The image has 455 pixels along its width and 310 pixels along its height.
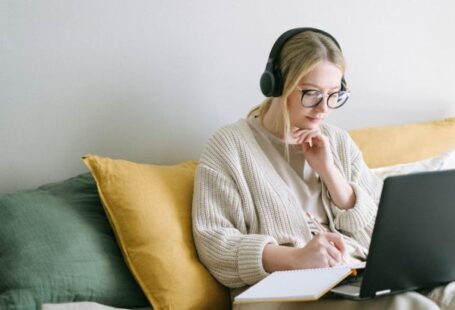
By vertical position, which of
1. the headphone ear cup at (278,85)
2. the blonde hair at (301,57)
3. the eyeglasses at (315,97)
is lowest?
the eyeglasses at (315,97)

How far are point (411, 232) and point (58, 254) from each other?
0.76 meters

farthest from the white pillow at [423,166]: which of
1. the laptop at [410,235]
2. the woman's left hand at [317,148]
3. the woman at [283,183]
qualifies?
the laptop at [410,235]

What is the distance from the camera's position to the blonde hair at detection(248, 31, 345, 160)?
167cm

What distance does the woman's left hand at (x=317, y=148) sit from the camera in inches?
68.5

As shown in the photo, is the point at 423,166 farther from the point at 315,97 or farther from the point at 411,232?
the point at 411,232

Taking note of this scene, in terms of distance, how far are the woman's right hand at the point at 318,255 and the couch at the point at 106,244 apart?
9.1 inches

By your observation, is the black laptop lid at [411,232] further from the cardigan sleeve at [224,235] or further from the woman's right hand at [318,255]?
the cardigan sleeve at [224,235]

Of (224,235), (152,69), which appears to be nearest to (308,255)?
(224,235)

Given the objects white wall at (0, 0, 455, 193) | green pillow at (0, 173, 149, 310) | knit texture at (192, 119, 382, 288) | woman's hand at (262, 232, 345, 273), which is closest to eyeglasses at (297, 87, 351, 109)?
knit texture at (192, 119, 382, 288)

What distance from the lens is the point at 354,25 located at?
7.66 feet

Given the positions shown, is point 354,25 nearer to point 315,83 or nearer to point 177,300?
point 315,83

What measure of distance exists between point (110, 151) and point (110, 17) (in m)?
0.37

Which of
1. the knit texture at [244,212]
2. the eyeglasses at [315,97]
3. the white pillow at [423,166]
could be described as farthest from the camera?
the white pillow at [423,166]

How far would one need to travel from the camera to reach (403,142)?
87.4 inches
